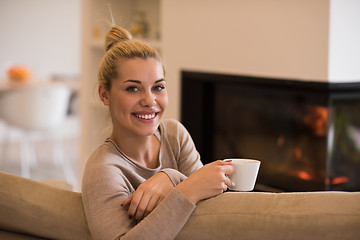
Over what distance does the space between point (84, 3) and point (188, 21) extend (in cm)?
105

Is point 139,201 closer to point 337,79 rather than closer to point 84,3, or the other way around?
point 337,79

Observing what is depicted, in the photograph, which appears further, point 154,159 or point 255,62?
point 255,62

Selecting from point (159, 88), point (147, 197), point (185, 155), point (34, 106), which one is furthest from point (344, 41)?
point (34, 106)

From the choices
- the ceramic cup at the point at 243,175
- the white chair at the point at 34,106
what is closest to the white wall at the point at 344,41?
the ceramic cup at the point at 243,175

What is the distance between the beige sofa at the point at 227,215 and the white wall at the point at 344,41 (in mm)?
1337

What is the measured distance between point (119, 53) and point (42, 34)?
210 inches

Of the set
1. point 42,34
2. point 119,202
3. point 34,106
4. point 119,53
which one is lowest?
point 34,106

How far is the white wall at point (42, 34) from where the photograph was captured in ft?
20.1

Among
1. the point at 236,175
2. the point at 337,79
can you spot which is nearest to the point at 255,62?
the point at 337,79

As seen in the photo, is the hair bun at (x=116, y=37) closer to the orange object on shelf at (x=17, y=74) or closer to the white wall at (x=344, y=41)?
the white wall at (x=344, y=41)

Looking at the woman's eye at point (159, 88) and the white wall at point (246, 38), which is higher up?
the white wall at point (246, 38)

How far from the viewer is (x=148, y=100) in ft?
4.14

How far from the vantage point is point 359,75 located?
2227mm

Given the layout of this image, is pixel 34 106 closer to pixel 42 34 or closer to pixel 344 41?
pixel 42 34
